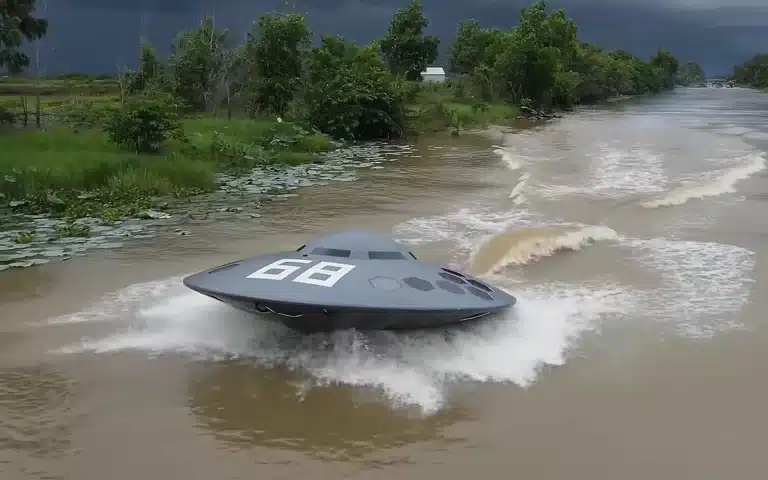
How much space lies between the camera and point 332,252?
7836 millimetres

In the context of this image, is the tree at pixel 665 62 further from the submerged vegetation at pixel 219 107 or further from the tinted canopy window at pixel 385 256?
the tinted canopy window at pixel 385 256

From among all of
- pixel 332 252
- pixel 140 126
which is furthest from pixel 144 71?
pixel 332 252

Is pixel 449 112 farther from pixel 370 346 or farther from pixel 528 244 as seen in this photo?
pixel 370 346

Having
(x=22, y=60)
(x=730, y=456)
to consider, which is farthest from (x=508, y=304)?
(x=22, y=60)

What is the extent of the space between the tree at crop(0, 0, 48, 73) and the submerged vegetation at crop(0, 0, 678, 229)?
0.04 meters

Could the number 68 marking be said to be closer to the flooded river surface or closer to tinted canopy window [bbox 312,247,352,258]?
tinted canopy window [bbox 312,247,352,258]

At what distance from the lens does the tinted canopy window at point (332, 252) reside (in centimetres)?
775

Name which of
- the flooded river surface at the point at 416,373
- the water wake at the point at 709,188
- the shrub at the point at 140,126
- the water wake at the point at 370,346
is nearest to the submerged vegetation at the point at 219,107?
the shrub at the point at 140,126

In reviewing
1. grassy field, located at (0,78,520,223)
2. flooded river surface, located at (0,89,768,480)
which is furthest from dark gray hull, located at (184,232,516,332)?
grassy field, located at (0,78,520,223)

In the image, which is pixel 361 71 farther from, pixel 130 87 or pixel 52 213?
pixel 52 213

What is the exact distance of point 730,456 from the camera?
5.64 metres

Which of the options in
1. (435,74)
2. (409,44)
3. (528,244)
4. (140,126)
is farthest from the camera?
(435,74)

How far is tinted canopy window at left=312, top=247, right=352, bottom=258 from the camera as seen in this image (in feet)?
25.4

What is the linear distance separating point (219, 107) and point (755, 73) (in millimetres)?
169015
